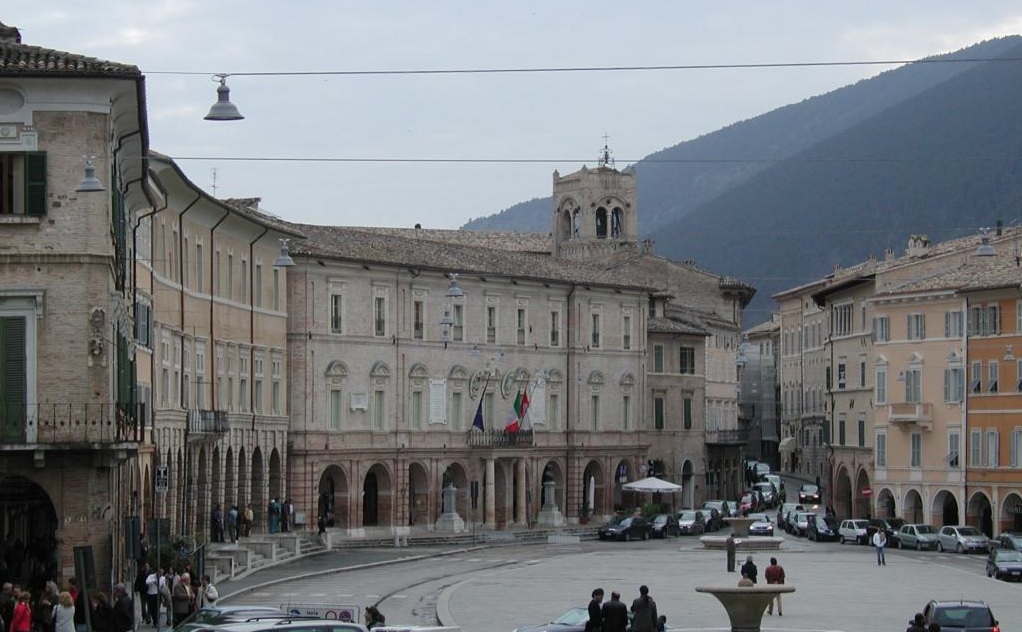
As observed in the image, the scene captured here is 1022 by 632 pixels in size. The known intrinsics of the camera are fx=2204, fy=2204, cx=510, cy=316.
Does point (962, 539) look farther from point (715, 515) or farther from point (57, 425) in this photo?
point (57, 425)

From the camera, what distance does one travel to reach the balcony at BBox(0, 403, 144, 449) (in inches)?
1528

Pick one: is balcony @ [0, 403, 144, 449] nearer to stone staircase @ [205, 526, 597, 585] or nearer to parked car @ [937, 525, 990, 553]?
stone staircase @ [205, 526, 597, 585]

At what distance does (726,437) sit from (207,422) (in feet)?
185

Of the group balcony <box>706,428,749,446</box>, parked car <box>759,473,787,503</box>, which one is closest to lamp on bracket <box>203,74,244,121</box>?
balcony <box>706,428,749,446</box>

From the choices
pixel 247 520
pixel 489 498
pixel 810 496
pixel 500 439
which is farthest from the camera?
pixel 810 496

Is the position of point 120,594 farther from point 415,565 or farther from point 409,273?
point 409,273

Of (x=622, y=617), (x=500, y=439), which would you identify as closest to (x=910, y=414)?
(x=500, y=439)

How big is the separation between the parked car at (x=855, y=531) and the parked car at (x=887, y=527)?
0.68ft

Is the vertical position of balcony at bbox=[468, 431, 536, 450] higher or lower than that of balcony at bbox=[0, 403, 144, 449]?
lower

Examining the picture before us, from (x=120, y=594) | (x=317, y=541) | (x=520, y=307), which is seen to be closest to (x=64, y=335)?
(x=120, y=594)

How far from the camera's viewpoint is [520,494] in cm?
9419

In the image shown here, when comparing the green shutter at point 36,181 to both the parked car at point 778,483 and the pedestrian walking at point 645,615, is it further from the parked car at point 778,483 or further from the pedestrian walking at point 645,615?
the parked car at point 778,483

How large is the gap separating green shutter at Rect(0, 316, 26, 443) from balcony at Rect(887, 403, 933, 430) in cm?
5596

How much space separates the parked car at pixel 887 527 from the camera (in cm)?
8362
